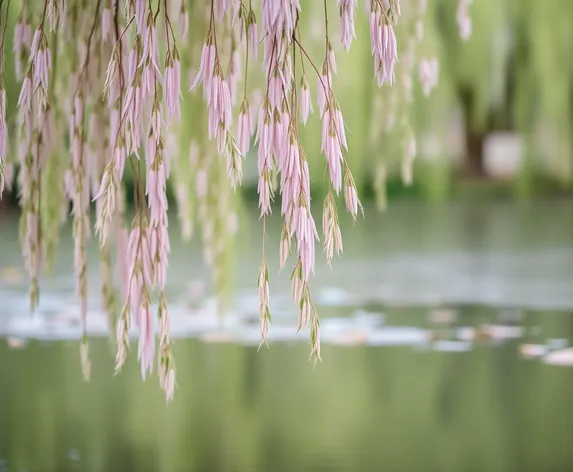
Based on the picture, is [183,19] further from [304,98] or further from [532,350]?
[532,350]

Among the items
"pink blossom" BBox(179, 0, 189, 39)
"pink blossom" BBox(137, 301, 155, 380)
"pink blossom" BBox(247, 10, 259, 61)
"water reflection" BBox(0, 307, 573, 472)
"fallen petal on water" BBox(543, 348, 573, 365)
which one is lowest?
"water reflection" BBox(0, 307, 573, 472)

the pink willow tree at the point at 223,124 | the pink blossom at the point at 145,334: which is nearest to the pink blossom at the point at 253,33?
the pink willow tree at the point at 223,124

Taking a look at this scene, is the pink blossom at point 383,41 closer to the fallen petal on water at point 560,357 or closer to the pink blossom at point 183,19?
the pink blossom at point 183,19

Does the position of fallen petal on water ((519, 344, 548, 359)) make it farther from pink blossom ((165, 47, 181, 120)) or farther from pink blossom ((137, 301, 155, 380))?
pink blossom ((165, 47, 181, 120))

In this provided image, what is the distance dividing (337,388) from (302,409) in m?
0.13

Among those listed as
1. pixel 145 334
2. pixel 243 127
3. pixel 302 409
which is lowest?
pixel 302 409

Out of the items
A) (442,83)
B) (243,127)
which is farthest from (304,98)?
(442,83)

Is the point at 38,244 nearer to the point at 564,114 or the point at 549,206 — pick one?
the point at 564,114

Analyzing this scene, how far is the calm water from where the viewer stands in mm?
1706

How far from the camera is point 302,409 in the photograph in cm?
195

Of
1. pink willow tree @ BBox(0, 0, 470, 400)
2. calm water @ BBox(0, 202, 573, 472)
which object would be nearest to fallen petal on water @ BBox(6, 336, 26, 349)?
calm water @ BBox(0, 202, 573, 472)

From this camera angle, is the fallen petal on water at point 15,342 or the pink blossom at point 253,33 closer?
the pink blossom at point 253,33

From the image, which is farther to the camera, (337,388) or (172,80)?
(337,388)

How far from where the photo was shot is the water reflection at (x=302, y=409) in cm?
169
